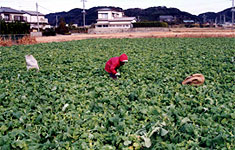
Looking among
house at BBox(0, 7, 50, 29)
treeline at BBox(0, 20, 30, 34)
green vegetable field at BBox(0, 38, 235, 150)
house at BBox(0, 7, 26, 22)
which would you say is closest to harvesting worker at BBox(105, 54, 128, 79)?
green vegetable field at BBox(0, 38, 235, 150)

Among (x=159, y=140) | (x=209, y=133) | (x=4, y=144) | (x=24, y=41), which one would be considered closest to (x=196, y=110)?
(x=209, y=133)

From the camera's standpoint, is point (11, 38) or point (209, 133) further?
point (11, 38)

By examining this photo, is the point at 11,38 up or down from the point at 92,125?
up

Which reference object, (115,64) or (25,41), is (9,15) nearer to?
(25,41)

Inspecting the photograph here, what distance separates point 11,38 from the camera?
76.5 feet

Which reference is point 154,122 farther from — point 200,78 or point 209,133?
point 200,78

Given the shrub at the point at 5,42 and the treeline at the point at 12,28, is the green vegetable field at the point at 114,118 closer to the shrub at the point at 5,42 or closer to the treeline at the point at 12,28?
the shrub at the point at 5,42

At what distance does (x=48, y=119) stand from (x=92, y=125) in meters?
0.83

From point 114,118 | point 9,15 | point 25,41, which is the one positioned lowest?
point 114,118

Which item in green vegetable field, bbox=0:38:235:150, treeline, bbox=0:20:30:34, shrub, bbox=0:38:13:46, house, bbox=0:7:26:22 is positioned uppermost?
house, bbox=0:7:26:22

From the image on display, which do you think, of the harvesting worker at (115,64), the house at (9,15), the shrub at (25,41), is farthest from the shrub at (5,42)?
the house at (9,15)

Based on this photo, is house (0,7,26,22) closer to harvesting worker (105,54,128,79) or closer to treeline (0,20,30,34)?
treeline (0,20,30,34)

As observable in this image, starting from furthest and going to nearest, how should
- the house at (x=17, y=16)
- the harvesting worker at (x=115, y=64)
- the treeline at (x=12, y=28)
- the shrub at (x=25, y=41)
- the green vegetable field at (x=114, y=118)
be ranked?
the house at (x=17, y=16)
the treeline at (x=12, y=28)
the shrub at (x=25, y=41)
the harvesting worker at (x=115, y=64)
the green vegetable field at (x=114, y=118)

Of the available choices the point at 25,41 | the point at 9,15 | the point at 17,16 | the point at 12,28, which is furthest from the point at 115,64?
the point at 17,16
